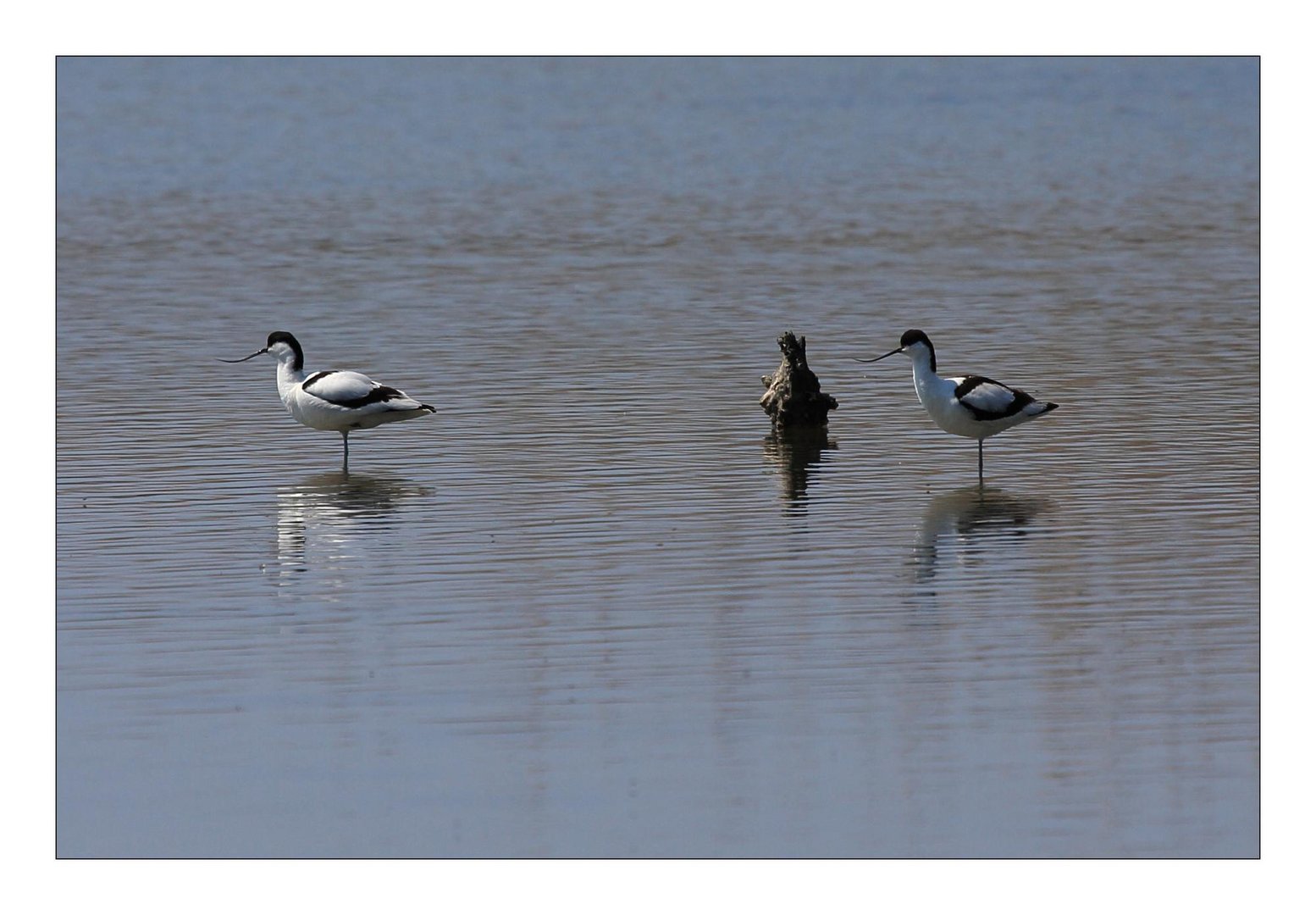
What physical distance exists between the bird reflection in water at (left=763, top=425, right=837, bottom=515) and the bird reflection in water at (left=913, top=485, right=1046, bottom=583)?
101 cm

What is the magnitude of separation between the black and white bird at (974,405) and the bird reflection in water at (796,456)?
105 cm

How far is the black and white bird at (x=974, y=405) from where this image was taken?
1662 cm

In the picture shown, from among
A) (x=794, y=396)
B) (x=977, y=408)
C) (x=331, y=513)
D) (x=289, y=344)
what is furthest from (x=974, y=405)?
(x=289, y=344)

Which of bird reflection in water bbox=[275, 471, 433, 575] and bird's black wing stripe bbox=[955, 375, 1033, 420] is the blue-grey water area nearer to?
bird reflection in water bbox=[275, 471, 433, 575]

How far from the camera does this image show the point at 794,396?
1850cm

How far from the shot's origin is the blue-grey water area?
30.6ft

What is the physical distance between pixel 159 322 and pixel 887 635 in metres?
16.7

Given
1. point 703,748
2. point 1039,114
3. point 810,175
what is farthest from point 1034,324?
point 1039,114

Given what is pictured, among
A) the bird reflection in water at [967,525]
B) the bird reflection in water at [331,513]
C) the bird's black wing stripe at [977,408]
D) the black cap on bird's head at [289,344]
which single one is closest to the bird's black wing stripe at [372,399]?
the bird reflection in water at [331,513]

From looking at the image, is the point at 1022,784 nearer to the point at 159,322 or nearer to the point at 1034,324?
the point at 1034,324

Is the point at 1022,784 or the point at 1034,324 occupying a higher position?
the point at 1034,324

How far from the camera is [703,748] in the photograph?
990 centimetres

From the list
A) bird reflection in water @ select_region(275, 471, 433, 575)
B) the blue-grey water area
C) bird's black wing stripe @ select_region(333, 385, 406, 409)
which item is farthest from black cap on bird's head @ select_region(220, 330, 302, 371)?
bird reflection in water @ select_region(275, 471, 433, 575)

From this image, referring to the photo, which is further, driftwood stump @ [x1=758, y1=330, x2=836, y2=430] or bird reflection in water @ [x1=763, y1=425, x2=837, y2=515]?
driftwood stump @ [x1=758, y1=330, x2=836, y2=430]
